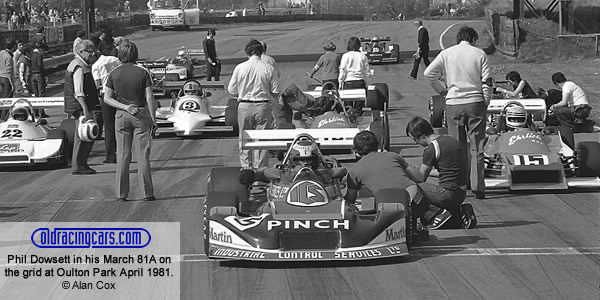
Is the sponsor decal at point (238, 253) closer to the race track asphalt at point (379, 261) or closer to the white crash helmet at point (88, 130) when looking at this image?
the race track asphalt at point (379, 261)

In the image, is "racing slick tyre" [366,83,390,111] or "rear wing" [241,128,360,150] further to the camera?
"racing slick tyre" [366,83,390,111]

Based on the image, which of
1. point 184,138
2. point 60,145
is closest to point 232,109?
point 184,138

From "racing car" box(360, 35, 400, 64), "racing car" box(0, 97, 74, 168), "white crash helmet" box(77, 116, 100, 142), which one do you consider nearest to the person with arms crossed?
"white crash helmet" box(77, 116, 100, 142)

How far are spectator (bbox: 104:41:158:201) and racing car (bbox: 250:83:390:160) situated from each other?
1.22 meters

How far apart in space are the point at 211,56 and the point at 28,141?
53.2 ft

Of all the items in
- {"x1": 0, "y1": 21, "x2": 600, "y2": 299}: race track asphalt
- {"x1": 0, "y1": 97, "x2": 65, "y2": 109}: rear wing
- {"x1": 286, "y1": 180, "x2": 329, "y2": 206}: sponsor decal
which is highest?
{"x1": 0, "y1": 97, "x2": 65, "y2": 109}: rear wing

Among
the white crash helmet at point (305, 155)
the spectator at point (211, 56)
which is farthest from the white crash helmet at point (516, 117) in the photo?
the spectator at point (211, 56)

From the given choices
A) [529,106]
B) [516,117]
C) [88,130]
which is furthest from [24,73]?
[516,117]

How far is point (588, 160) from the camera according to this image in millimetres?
12938

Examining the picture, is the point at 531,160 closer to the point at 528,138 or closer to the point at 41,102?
the point at 528,138

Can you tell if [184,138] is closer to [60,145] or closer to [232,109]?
[232,109]

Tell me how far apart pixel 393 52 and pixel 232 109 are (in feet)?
62.0

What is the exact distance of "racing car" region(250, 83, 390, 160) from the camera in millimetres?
11789

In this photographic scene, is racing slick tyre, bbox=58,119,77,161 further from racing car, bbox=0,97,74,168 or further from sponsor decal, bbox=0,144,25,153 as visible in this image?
sponsor decal, bbox=0,144,25,153
